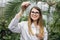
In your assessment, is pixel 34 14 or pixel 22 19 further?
pixel 22 19

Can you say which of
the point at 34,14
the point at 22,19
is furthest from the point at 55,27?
the point at 34,14

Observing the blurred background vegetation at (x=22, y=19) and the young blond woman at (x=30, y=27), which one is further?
the blurred background vegetation at (x=22, y=19)

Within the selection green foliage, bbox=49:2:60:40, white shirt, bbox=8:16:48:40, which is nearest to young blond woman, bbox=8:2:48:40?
white shirt, bbox=8:16:48:40

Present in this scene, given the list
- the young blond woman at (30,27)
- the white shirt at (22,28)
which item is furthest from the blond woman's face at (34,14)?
the white shirt at (22,28)

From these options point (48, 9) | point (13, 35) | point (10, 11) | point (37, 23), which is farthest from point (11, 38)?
point (37, 23)

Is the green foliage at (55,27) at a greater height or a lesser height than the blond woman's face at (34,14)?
lesser

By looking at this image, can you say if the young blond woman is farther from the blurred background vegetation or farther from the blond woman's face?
the blurred background vegetation

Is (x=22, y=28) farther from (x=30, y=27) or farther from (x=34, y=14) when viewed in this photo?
(x=34, y=14)

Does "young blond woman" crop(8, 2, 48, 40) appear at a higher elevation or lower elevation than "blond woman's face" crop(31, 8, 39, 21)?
lower

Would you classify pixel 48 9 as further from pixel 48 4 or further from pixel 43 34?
pixel 43 34

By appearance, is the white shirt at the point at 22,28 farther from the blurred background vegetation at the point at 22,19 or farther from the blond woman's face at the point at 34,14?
the blurred background vegetation at the point at 22,19

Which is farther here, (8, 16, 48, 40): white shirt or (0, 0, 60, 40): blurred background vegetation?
(0, 0, 60, 40): blurred background vegetation

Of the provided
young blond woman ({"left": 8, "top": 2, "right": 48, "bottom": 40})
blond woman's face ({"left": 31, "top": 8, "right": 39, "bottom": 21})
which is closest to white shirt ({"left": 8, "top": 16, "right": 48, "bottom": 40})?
young blond woman ({"left": 8, "top": 2, "right": 48, "bottom": 40})

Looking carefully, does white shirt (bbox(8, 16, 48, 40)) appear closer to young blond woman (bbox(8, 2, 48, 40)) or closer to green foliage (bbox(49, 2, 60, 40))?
young blond woman (bbox(8, 2, 48, 40))
